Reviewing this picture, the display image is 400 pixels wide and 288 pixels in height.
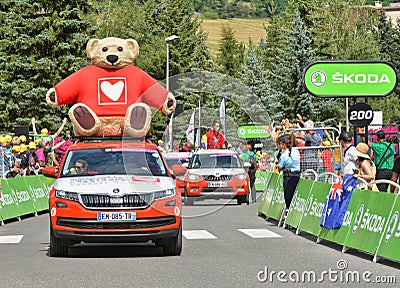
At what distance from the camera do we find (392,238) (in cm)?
1159

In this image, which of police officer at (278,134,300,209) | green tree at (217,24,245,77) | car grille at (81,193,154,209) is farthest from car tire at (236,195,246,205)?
green tree at (217,24,245,77)

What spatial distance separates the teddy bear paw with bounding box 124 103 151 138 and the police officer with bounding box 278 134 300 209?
326 cm

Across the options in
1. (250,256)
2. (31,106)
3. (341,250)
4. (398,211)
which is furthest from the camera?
(31,106)

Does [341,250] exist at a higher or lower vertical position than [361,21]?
lower

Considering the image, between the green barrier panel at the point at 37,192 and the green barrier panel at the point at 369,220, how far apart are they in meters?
11.7

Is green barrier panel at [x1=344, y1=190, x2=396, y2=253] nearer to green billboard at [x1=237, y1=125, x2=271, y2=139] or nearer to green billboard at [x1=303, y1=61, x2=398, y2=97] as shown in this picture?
green billboard at [x1=237, y1=125, x2=271, y2=139]

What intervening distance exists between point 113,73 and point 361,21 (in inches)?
2819

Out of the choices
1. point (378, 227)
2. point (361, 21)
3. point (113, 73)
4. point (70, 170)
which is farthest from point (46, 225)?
point (361, 21)

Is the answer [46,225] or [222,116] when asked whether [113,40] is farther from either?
[46,225]

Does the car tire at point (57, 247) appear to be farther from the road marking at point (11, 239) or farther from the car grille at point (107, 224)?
the road marking at point (11, 239)

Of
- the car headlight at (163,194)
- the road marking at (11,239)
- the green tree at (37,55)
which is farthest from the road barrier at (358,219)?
the green tree at (37,55)

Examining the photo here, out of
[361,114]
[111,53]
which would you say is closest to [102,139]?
[111,53]

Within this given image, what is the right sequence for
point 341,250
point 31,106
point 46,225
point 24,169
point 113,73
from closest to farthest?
1. point 341,250
2. point 113,73
3. point 46,225
4. point 24,169
5. point 31,106

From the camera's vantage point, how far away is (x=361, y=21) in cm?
8538
